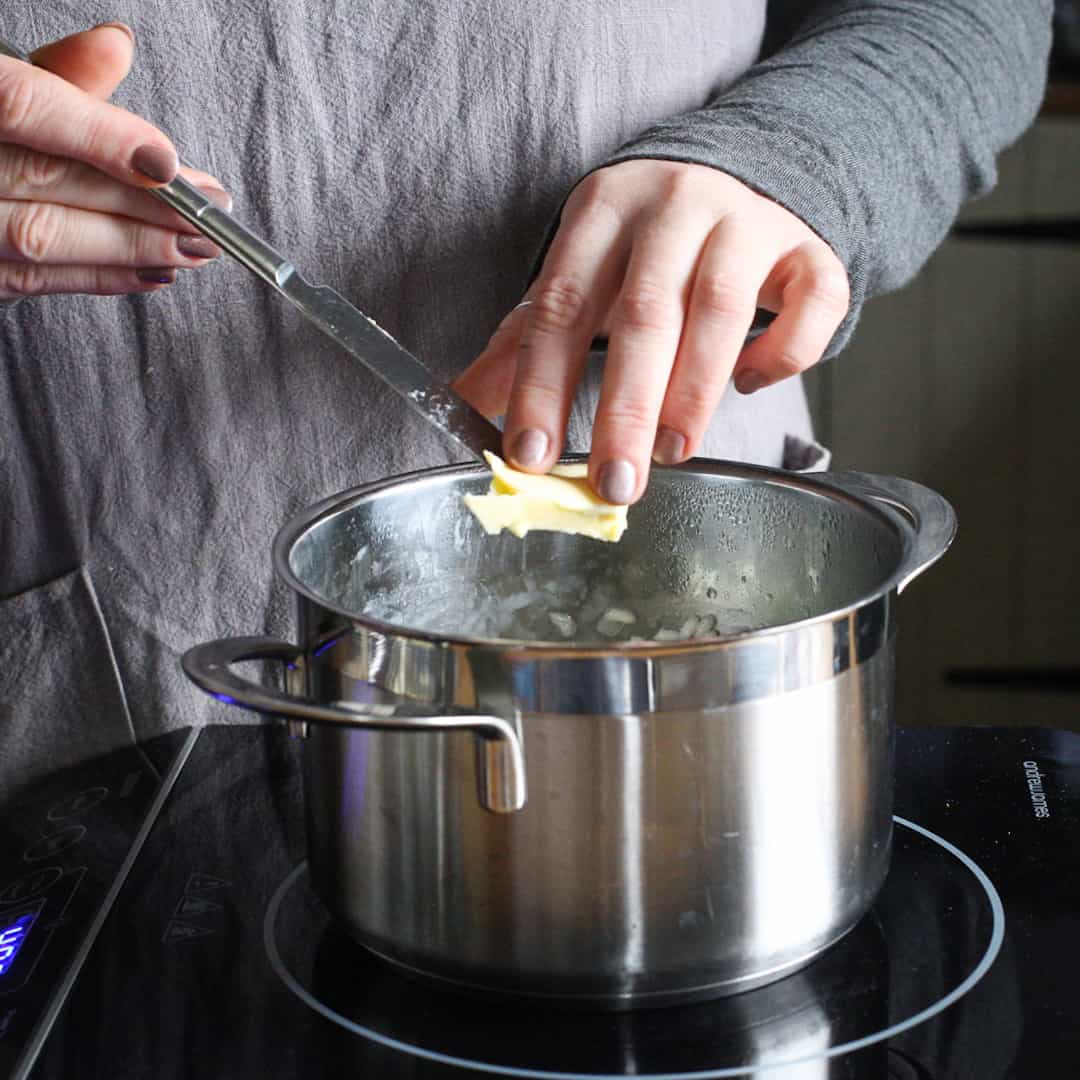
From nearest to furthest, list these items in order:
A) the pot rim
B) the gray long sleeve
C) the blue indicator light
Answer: the pot rim → the blue indicator light → the gray long sleeve

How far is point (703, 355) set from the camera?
569 mm

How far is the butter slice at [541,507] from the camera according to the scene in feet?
1.79

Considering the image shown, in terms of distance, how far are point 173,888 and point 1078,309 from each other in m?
1.40

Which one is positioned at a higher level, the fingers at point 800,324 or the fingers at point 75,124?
the fingers at point 75,124

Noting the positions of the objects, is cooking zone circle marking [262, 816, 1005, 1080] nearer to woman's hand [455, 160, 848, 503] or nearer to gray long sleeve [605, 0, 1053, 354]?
woman's hand [455, 160, 848, 503]

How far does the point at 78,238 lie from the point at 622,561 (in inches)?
10.6

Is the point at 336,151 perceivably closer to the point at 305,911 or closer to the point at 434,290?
the point at 434,290

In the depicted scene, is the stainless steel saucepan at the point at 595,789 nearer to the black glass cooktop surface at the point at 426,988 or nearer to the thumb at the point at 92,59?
the black glass cooktop surface at the point at 426,988

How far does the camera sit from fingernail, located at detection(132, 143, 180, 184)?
21.8 inches

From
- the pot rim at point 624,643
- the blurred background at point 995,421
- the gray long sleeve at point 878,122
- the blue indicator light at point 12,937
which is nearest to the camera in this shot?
the pot rim at point 624,643

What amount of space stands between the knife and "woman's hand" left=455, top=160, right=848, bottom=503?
0.08 ft

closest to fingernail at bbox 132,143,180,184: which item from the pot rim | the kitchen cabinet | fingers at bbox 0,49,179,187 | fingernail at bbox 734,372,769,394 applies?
fingers at bbox 0,49,179,187

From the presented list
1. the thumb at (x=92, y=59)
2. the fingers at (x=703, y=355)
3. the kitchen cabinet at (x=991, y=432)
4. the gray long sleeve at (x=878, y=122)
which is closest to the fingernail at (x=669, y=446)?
the fingers at (x=703, y=355)

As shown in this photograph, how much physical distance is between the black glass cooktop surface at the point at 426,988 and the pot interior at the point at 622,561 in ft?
0.35
